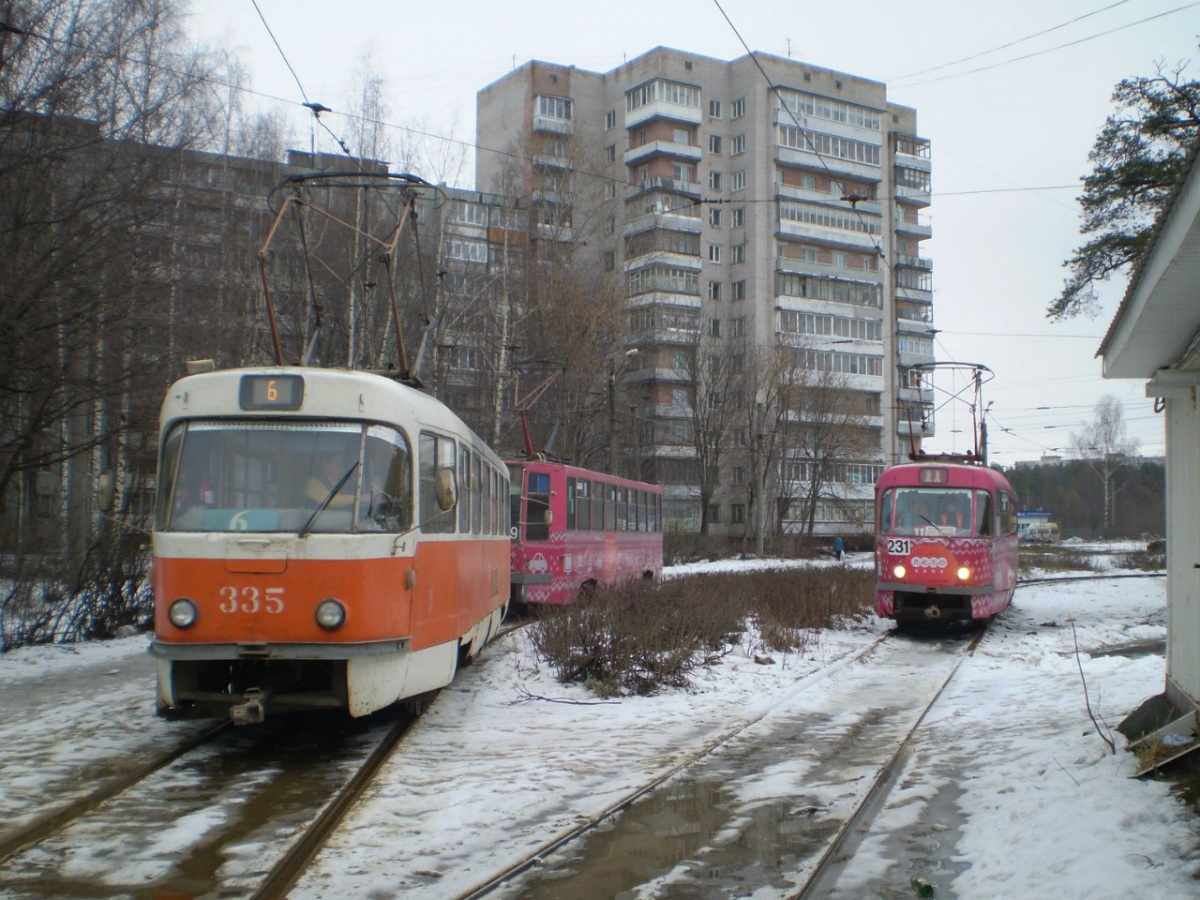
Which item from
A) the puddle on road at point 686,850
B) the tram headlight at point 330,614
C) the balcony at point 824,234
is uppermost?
the balcony at point 824,234

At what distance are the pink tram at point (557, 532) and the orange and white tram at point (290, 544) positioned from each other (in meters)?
10.3

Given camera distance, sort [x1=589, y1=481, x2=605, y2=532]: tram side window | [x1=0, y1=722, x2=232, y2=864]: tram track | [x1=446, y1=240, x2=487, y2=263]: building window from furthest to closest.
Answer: [x1=446, y1=240, x2=487, y2=263]: building window → [x1=589, y1=481, x2=605, y2=532]: tram side window → [x1=0, y1=722, x2=232, y2=864]: tram track

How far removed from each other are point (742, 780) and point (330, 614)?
3029mm

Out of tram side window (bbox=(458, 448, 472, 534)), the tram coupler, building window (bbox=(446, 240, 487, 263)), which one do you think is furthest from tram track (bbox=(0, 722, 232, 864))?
building window (bbox=(446, 240, 487, 263))

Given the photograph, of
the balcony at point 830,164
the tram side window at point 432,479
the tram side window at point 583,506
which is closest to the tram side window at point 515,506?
the tram side window at point 583,506

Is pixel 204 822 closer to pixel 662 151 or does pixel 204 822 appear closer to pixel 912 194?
pixel 662 151

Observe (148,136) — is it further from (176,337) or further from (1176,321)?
(1176,321)

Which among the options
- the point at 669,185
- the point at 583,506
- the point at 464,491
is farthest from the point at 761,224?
the point at 464,491

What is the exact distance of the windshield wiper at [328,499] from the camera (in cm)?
801

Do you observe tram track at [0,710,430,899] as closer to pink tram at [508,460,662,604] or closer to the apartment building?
pink tram at [508,460,662,604]

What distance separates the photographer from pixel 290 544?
26.1 feet

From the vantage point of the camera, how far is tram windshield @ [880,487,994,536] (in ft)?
60.3

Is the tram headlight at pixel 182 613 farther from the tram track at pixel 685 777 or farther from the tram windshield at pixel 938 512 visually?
the tram windshield at pixel 938 512

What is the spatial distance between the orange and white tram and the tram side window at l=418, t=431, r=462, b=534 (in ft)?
0.16
